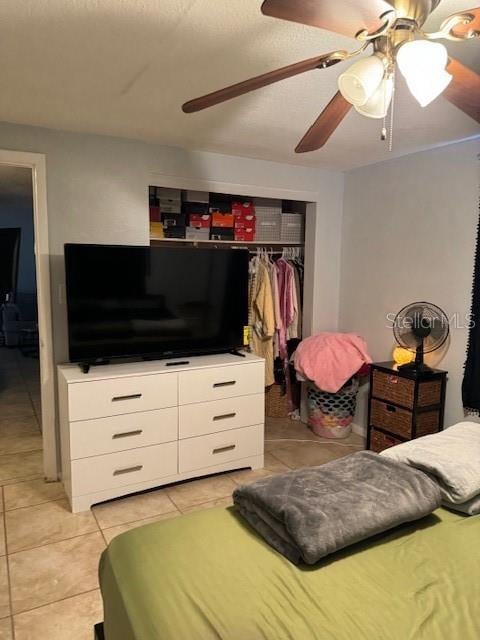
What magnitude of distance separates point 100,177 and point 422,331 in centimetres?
237

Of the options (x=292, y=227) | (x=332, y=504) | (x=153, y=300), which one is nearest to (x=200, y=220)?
(x=292, y=227)

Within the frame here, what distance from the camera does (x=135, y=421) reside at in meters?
2.75

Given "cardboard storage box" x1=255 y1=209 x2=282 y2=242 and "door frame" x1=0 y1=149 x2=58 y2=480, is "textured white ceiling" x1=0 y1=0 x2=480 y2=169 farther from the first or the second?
"cardboard storage box" x1=255 y1=209 x2=282 y2=242

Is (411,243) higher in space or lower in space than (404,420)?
higher

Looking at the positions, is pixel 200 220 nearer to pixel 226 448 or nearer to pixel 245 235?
pixel 245 235

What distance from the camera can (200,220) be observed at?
145 inches

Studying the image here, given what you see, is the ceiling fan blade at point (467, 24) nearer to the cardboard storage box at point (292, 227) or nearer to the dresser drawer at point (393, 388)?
the dresser drawer at point (393, 388)

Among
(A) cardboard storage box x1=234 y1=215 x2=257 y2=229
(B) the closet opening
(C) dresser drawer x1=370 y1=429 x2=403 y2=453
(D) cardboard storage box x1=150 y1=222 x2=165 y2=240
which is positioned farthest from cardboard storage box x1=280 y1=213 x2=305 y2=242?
(C) dresser drawer x1=370 y1=429 x2=403 y2=453

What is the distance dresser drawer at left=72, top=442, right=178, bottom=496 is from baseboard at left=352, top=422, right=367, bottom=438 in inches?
A: 68.4

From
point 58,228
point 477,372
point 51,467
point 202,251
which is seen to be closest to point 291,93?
point 202,251

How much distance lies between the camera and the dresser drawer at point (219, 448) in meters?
2.96

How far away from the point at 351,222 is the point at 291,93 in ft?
6.29

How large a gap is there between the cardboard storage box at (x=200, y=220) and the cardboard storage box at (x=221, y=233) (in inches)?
2.5

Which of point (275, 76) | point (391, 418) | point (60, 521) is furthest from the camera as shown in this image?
point (391, 418)
